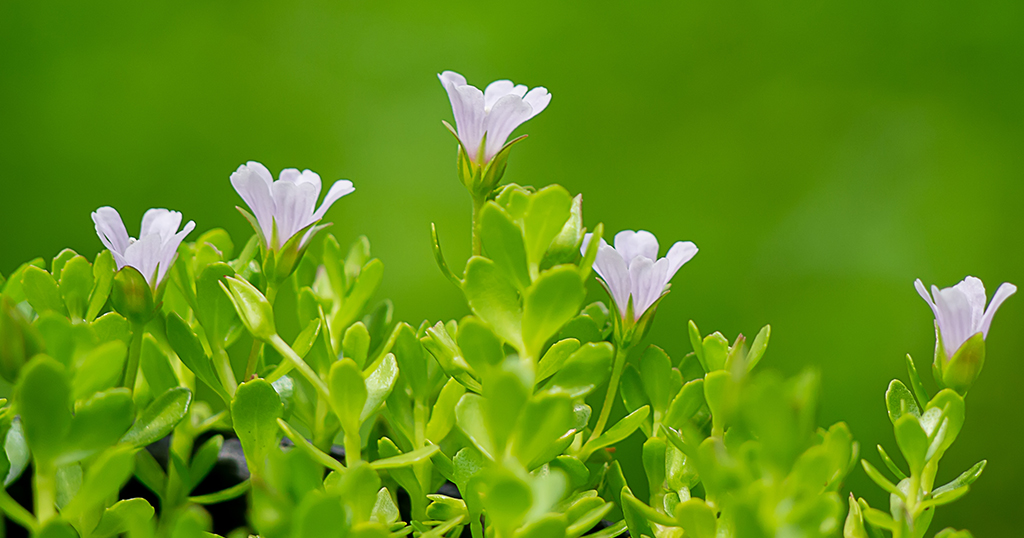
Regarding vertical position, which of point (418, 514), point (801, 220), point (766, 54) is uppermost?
point (766, 54)

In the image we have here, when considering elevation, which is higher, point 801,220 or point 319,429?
point 319,429

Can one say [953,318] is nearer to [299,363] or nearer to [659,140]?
[299,363]

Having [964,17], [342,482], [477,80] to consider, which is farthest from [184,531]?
[964,17]

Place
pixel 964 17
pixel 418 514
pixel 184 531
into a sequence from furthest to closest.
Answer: pixel 964 17
pixel 418 514
pixel 184 531

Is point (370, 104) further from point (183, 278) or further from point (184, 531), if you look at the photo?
point (184, 531)

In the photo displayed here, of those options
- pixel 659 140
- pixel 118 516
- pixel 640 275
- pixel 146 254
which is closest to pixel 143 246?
pixel 146 254

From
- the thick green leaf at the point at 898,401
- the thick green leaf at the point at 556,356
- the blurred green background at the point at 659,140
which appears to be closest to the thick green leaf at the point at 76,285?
the thick green leaf at the point at 556,356

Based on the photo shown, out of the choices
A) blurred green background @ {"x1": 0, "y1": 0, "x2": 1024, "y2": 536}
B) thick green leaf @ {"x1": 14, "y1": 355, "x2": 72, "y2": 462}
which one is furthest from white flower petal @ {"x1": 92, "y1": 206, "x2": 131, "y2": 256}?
blurred green background @ {"x1": 0, "y1": 0, "x2": 1024, "y2": 536}
